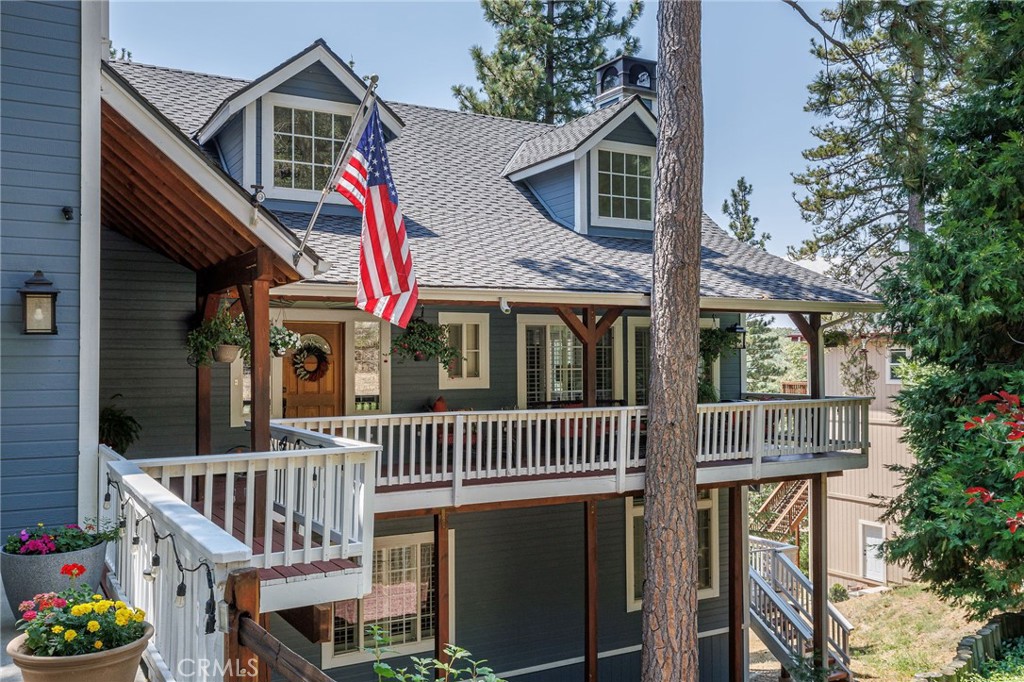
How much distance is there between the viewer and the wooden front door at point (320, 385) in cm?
1023

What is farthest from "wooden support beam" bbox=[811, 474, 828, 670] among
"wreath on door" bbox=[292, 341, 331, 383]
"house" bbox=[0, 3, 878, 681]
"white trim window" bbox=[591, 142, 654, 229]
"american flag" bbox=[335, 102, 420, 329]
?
"american flag" bbox=[335, 102, 420, 329]

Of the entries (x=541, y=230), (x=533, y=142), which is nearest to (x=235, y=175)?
(x=541, y=230)

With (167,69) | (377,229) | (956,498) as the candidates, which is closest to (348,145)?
(377,229)

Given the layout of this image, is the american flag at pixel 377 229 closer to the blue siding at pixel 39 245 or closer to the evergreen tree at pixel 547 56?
the blue siding at pixel 39 245

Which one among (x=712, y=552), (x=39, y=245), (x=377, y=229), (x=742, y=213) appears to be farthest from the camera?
(x=742, y=213)

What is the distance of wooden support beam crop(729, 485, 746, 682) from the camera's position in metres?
10.6

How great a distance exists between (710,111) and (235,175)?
14.5 m

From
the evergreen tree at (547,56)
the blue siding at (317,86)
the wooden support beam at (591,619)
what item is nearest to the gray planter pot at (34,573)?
the wooden support beam at (591,619)

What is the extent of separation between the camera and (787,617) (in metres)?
12.9

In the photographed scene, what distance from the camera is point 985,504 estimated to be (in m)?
9.09

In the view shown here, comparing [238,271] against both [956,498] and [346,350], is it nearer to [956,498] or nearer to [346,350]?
[346,350]

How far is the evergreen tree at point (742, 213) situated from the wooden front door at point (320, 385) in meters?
19.9

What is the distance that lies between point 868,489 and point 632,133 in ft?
45.0

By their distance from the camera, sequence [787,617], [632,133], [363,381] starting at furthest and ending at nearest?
[787,617] → [632,133] → [363,381]
